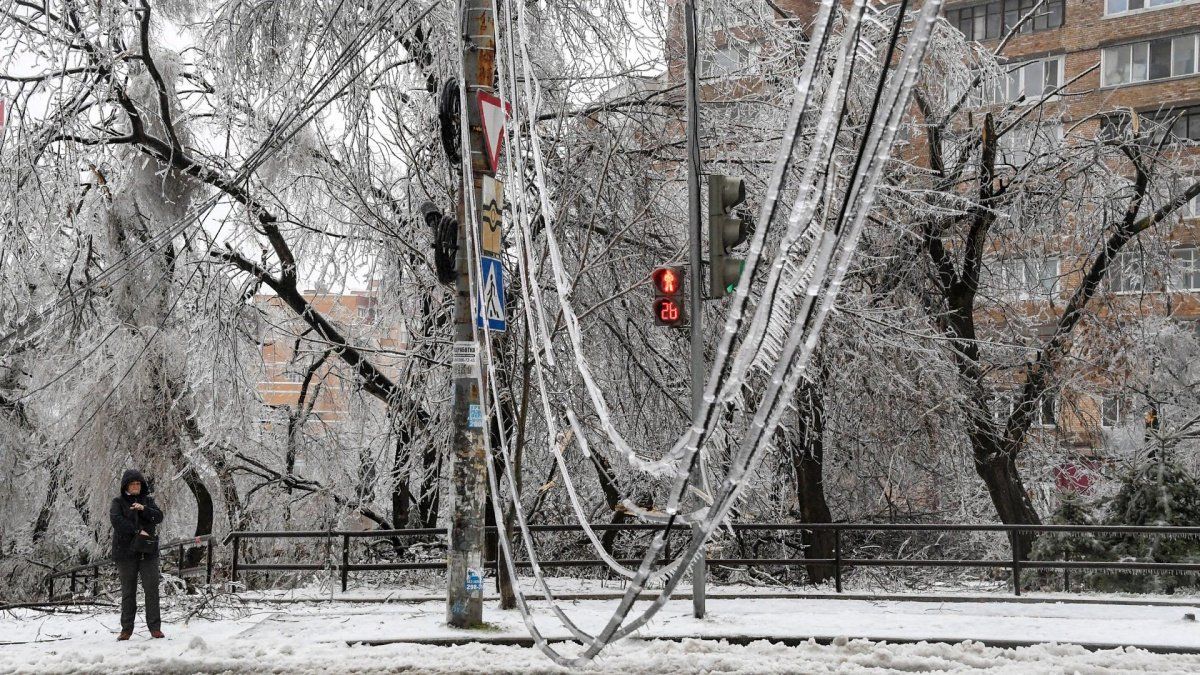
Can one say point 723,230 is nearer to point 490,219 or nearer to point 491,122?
point 490,219

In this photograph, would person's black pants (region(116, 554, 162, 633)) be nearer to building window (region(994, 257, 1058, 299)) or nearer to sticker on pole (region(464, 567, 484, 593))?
sticker on pole (region(464, 567, 484, 593))

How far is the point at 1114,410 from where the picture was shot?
66.6 ft

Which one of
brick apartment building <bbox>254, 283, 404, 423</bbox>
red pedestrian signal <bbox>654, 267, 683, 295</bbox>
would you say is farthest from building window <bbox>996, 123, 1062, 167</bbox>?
brick apartment building <bbox>254, 283, 404, 423</bbox>

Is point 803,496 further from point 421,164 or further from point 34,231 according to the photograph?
point 34,231

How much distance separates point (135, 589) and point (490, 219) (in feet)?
15.5

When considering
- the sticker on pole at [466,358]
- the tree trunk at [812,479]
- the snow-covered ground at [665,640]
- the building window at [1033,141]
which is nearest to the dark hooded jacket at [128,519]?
the snow-covered ground at [665,640]

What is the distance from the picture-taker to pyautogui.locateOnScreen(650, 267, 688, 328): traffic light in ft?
33.8

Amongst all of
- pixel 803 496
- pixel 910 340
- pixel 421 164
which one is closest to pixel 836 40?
pixel 910 340

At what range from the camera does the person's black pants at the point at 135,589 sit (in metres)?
10.2

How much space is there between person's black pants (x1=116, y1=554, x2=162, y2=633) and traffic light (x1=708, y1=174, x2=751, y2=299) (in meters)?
5.85

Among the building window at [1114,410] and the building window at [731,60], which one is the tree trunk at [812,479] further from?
the building window at [1114,410]

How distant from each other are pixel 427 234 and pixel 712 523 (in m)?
10.5

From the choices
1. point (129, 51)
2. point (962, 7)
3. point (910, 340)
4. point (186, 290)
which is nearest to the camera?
point (129, 51)

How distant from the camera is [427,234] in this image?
1441cm
